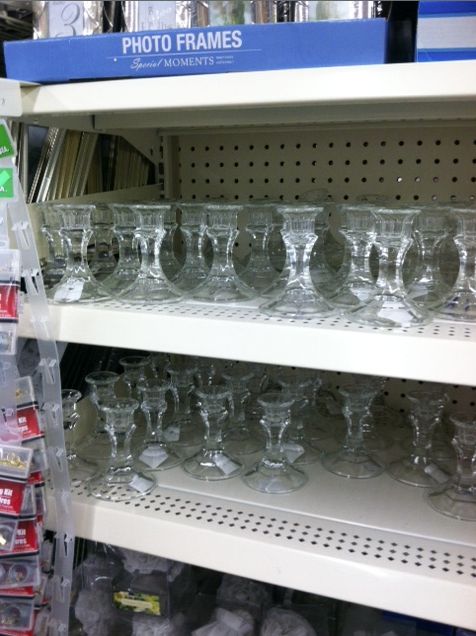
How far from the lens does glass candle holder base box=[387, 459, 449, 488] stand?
1007 mm

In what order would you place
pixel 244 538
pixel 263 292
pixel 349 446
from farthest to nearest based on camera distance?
pixel 349 446 < pixel 263 292 < pixel 244 538

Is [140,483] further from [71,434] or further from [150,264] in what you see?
[150,264]

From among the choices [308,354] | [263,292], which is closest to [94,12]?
[263,292]

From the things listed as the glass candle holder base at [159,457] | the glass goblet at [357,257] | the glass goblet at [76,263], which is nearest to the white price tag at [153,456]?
the glass candle holder base at [159,457]

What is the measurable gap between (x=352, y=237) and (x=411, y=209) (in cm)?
11

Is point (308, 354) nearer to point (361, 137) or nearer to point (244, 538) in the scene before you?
point (244, 538)

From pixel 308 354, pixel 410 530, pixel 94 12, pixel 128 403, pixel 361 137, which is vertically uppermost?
pixel 94 12

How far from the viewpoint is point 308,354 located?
0.77 m

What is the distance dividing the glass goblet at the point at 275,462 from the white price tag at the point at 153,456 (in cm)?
16

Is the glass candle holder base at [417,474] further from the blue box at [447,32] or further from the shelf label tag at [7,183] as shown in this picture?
the shelf label tag at [7,183]

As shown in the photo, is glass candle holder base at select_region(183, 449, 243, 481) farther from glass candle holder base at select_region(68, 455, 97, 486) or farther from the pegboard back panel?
the pegboard back panel

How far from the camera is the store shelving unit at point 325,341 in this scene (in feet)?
2.39

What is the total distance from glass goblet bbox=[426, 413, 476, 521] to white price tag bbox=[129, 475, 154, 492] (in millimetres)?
457

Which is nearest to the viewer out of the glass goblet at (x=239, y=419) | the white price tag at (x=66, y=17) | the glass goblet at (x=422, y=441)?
the white price tag at (x=66, y=17)
